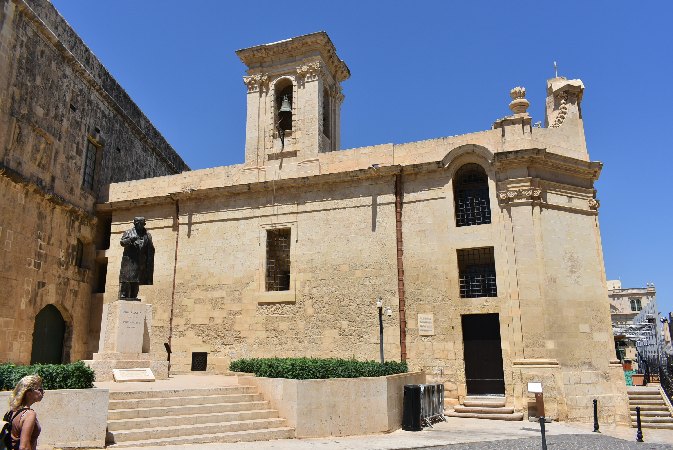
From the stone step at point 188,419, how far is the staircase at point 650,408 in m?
10.9

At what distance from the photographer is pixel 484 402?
15148mm

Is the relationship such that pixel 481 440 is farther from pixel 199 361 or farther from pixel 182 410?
pixel 199 361

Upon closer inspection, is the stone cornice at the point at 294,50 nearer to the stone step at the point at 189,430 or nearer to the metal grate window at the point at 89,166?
the metal grate window at the point at 89,166

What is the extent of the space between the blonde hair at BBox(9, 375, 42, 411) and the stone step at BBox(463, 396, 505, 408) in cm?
1280

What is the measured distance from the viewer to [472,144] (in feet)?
55.8

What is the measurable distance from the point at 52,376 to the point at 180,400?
9.08ft

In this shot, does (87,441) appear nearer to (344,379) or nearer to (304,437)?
(304,437)

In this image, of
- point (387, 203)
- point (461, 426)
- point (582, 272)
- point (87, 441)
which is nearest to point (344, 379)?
point (461, 426)

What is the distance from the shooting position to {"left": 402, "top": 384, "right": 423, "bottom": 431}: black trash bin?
40.5ft

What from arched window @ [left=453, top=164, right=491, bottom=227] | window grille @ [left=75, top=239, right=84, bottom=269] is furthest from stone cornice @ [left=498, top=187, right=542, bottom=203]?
window grille @ [left=75, top=239, right=84, bottom=269]

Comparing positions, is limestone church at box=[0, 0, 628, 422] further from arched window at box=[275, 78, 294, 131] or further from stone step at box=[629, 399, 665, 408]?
stone step at box=[629, 399, 665, 408]

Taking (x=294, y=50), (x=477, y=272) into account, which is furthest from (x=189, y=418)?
(x=294, y=50)

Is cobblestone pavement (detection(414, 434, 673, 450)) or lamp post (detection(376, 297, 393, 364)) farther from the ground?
lamp post (detection(376, 297, 393, 364))

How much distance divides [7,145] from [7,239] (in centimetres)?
290
